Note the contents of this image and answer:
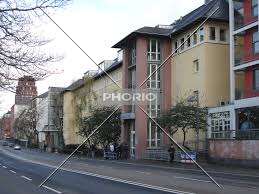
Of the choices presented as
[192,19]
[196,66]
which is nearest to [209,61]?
[196,66]

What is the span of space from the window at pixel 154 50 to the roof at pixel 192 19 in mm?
1089

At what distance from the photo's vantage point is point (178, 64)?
59062 millimetres

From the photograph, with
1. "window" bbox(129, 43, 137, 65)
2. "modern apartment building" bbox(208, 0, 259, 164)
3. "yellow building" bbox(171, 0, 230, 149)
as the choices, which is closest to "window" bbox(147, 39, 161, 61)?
"window" bbox(129, 43, 137, 65)

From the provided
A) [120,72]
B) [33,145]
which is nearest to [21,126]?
[33,145]

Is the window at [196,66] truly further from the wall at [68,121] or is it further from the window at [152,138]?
the wall at [68,121]

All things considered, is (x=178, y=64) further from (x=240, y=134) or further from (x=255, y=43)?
(x=240, y=134)

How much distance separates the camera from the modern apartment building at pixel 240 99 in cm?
4004

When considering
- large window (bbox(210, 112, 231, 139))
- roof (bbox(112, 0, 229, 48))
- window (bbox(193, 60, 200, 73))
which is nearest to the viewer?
large window (bbox(210, 112, 231, 139))

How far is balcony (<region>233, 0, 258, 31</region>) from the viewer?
148 ft

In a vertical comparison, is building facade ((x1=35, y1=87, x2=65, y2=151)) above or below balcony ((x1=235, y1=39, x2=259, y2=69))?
below

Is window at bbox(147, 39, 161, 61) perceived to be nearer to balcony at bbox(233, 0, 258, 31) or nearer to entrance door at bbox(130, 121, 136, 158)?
entrance door at bbox(130, 121, 136, 158)

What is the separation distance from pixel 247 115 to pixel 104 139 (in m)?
24.5

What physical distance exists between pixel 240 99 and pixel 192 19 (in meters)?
12.0

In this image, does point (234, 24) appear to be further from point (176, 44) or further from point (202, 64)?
point (176, 44)
